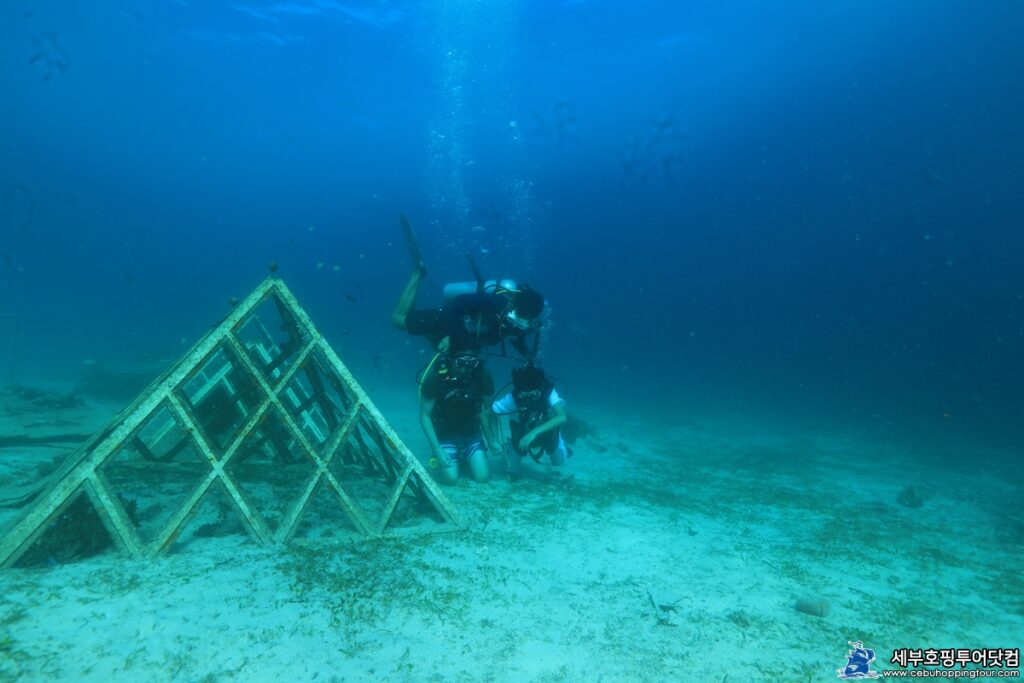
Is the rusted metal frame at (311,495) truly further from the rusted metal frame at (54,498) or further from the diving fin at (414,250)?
the diving fin at (414,250)

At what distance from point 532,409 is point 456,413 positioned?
1.06m

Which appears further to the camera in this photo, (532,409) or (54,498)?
(532,409)

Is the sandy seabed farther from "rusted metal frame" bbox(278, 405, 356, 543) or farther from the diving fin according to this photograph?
the diving fin

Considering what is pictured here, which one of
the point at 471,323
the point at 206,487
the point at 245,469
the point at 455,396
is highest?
the point at 471,323

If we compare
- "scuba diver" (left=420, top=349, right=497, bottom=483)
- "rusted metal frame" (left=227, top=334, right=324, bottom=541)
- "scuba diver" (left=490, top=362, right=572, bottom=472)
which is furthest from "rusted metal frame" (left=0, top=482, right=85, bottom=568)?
"scuba diver" (left=490, top=362, right=572, bottom=472)

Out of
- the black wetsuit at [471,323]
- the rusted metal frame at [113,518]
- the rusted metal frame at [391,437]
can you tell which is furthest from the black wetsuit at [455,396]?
the rusted metal frame at [113,518]

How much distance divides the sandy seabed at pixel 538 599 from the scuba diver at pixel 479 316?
6.29 ft

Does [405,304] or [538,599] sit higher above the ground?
[405,304]

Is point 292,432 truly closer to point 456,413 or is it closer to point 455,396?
point 455,396

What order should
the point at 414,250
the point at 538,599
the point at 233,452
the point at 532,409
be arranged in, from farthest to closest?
the point at 414,250, the point at 532,409, the point at 233,452, the point at 538,599

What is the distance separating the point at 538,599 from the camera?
130 inches

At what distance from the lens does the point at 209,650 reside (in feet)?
7.81

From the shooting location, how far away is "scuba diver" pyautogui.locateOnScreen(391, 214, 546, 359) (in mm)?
5418

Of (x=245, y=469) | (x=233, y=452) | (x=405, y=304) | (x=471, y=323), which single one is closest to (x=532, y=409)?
(x=471, y=323)
